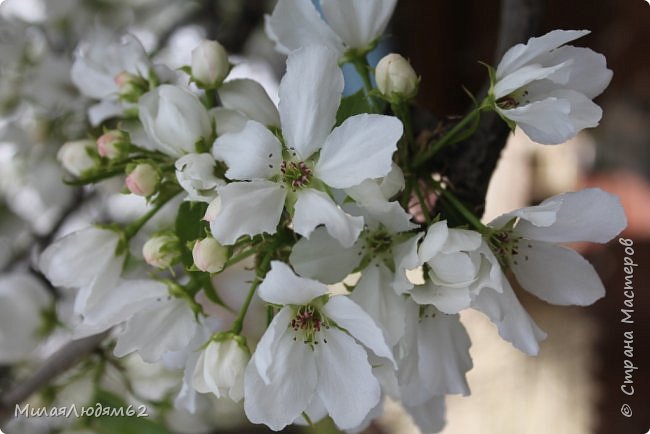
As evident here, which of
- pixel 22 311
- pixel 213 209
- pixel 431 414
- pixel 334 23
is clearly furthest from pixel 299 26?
pixel 22 311

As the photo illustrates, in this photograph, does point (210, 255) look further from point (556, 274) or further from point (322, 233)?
point (556, 274)

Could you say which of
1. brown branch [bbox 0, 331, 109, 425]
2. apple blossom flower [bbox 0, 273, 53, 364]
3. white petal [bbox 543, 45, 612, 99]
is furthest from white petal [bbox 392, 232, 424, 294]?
apple blossom flower [bbox 0, 273, 53, 364]

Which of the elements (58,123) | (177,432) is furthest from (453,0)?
(177,432)

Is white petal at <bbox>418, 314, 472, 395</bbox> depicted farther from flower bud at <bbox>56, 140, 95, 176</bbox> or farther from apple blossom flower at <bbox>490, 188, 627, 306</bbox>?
flower bud at <bbox>56, 140, 95, 176</bbox>

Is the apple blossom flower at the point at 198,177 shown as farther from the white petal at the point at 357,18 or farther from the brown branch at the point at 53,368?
the brown branch at the point at 53,368

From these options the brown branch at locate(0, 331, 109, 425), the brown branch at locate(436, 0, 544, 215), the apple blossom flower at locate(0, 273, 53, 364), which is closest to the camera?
the brown branch at locate(436, 0, 544, 215)

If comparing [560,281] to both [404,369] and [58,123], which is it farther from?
[58,123]

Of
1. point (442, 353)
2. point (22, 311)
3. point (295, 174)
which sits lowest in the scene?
point (22, 311)
